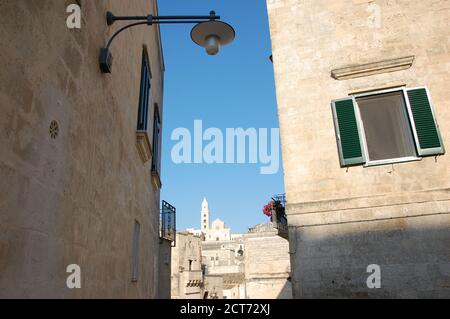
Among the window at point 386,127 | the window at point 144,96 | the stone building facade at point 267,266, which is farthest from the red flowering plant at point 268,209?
the stone building facade at point 267,266

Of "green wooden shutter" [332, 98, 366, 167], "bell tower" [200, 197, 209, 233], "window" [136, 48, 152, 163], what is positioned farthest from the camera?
"bell tower" [200, 197, 209, 233]

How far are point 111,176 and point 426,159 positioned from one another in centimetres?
535

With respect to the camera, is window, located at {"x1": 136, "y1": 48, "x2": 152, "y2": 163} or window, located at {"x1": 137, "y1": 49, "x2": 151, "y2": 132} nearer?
window, located at {"x1": 136, "y1": 48, "x2": 152, "y2": 163}

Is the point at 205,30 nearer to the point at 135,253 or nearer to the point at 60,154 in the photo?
the point at 60,154

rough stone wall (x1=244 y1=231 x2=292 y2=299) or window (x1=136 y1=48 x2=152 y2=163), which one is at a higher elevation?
window (x1=136 y1=48 x2=152 y2=163)

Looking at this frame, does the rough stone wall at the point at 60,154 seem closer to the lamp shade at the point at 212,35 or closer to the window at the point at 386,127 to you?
the lamp shade at the point at 212,35

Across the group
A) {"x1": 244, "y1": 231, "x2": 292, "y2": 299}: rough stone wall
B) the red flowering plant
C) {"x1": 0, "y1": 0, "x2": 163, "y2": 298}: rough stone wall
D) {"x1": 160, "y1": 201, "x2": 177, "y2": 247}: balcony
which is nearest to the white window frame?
{"x1": 0, "y1": 0, "x2": 163, "y2": 298}: rough stone wall

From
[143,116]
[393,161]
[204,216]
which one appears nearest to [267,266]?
[143,116]

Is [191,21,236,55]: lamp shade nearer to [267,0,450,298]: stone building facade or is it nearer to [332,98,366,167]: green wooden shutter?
[267,0,450,298]: stone building facade

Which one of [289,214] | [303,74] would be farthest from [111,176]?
[303,74]

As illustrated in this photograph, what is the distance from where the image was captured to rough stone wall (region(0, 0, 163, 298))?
2.40m

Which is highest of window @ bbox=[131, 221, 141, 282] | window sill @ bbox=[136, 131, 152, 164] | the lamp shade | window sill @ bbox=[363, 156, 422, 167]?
the lamp shade

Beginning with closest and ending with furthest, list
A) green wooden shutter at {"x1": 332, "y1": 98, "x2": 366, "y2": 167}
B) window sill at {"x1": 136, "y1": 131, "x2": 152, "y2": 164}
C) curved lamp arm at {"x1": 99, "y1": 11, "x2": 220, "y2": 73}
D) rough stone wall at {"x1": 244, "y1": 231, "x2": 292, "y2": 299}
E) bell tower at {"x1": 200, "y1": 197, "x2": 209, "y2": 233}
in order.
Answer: curved lamp arm at {"x1": 99, "y1": 11, "x2": 220, "y2": 73} → green wooden shutter at {"x1": 332, "y1": 98, "x2": 366, "y2": 167} → window sill at {"x1": 136, "y1": 131, "x2": 152, "y2": 164} → rough stone wall at {"x1": 244, "y1": 231, "x2": 292, "y2": 299} → bell tower at {"x1": 200, "y1": 197, "x2": 209, "y2": 233}
